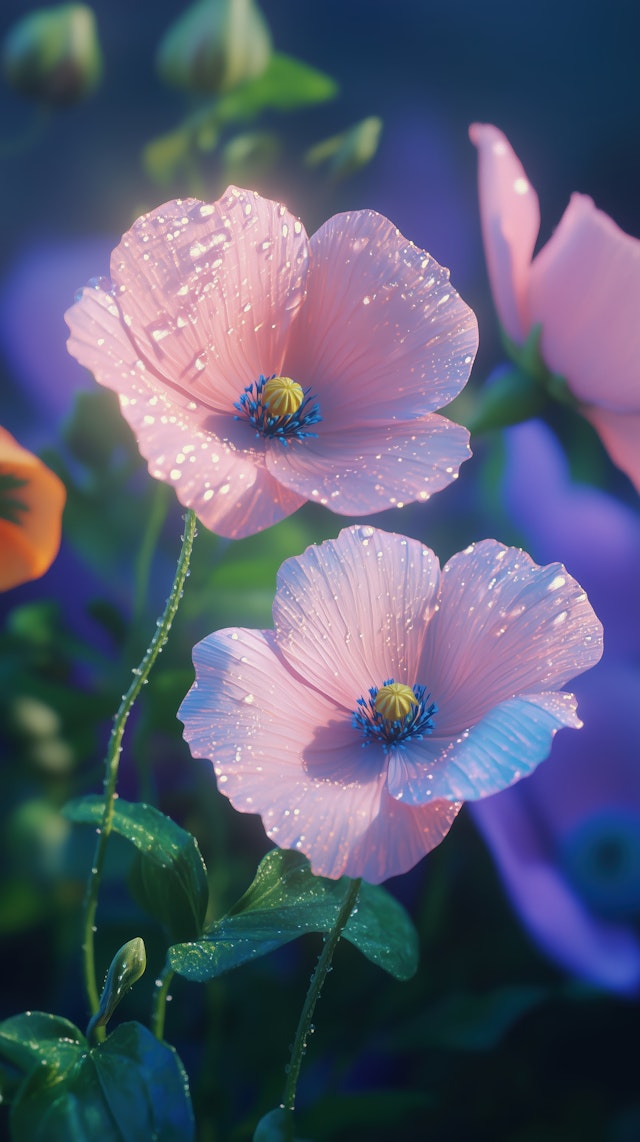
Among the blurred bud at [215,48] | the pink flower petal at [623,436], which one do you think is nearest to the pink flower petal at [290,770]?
the pink flower petal at [623,436]

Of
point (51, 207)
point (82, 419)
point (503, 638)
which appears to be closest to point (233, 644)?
point (503, 638)

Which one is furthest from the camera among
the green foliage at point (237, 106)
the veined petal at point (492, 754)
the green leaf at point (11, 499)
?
the green foliage at point (237, 106)

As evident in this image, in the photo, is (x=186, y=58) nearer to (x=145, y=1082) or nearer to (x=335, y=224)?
(x=335, y=224)

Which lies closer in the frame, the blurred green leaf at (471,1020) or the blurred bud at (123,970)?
the blurred bud at (123,970)

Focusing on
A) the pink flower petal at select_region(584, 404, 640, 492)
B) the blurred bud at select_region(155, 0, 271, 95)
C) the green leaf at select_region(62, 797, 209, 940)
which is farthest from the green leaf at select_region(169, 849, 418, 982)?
the blurred bud at select_region(155, 0, 271, 95)

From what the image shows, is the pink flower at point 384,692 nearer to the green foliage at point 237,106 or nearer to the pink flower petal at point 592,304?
the pink flower petal at point 592,304

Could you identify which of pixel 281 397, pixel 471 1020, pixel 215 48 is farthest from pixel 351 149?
pixel 471 1020

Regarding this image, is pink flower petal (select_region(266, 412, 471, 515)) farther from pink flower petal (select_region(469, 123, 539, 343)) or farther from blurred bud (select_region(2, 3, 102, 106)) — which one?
blurred bud (select_region(2, 3, 102, 106))
